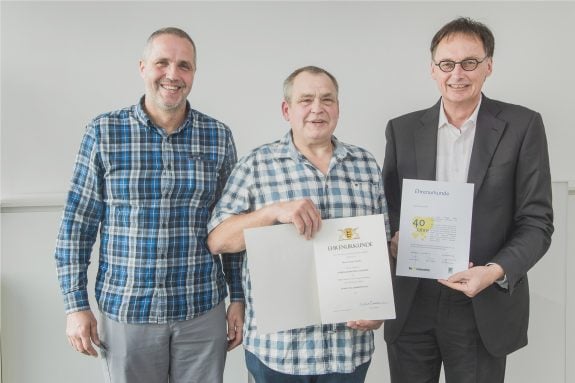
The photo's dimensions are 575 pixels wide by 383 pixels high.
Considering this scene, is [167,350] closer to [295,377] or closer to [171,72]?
[295,377]

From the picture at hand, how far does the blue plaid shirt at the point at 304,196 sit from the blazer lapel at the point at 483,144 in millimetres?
349

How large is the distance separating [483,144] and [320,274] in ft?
2.39

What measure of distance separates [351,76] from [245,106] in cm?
57

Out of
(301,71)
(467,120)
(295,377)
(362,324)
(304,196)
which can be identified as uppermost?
(301,71)

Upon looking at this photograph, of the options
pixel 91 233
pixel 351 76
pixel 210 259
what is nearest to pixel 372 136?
pixel 351 76

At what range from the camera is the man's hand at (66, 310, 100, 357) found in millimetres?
1565

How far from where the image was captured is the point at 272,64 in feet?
8.10

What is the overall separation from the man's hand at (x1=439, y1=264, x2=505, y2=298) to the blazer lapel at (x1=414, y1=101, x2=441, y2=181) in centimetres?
34

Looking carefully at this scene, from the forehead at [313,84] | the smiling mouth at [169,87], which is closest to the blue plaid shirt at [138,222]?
the smiling mouth at [169,87]

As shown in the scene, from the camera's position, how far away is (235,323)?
171cm

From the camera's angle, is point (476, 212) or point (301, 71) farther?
point (476, 212)

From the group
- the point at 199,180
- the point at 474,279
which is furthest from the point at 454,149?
the point at 199,180

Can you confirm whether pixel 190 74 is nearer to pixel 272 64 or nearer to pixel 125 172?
pixel 125 172

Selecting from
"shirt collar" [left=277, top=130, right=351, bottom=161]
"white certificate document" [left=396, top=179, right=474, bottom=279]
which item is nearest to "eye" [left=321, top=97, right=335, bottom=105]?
"shirt collar" [left=277, top=130, right=351, bottom=161]
